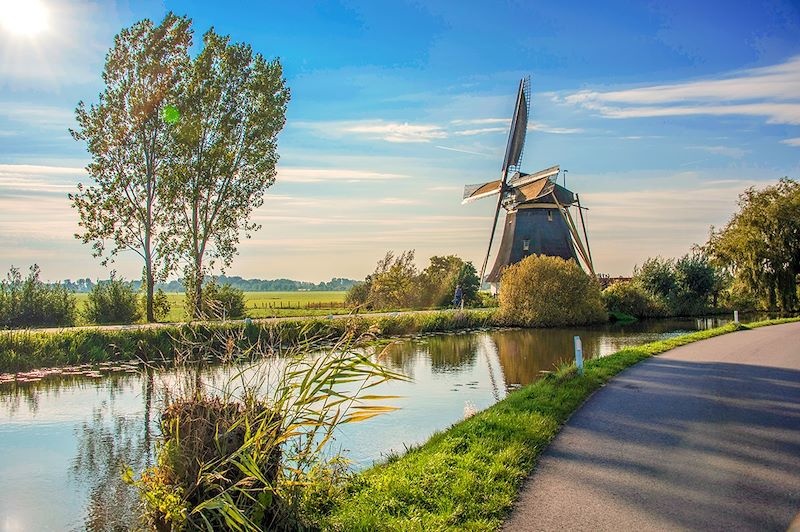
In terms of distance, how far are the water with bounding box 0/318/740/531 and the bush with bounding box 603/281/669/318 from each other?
20.5m

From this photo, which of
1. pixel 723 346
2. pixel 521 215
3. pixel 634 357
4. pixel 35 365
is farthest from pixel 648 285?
pixel 35 365

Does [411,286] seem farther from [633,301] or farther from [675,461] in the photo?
[675,461]

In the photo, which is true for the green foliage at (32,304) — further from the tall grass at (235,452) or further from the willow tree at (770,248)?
the willow tree at (770,248)

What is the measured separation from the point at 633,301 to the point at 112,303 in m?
31.0

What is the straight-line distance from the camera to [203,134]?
31.6m

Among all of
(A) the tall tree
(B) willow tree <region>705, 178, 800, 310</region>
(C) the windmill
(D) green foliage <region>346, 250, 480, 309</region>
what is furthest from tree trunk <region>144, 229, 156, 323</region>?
(B) willow tree <region>705, 178, 800, 310</region>

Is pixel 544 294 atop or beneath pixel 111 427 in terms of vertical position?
atop

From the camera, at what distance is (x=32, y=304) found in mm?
28922

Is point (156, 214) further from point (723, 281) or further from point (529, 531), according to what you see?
point (723, 281)

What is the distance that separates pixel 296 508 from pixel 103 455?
20.0ft

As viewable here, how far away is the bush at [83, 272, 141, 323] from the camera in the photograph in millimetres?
30672

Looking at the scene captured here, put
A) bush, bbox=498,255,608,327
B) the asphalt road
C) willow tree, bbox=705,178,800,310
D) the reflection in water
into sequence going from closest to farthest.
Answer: the asphalt road → the reflection in water → bush, bbox=498,255,608,327 → willow tree, bbox=705,178,800,310

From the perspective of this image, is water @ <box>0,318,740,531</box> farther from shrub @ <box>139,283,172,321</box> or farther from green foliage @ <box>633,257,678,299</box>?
green foliage @ <box>633,257,678,299</box>

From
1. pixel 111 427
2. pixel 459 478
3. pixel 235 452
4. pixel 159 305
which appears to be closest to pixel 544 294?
pixel 159 305
